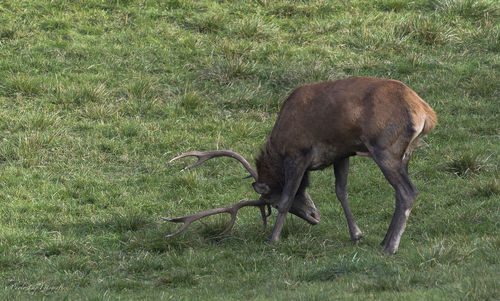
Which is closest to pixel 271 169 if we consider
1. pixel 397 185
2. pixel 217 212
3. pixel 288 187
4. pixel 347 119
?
pixel 288 187

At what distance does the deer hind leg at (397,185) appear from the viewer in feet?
24.3

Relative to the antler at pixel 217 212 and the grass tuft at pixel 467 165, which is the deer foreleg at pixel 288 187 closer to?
the antler at pixel 217 212

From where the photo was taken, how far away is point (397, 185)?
748cm

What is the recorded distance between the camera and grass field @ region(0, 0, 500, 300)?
696 centimetres

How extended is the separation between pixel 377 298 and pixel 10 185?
5606 millimetres

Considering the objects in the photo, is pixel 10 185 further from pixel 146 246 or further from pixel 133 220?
pixel 146 246

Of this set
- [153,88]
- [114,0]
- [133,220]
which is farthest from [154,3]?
[133,220]

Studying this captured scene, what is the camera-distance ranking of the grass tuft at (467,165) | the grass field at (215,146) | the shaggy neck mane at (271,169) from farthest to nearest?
1. the grass tuft at (467,165)
2. the shaggy neck mane at (271,169)
3. the grass field at (215,146)

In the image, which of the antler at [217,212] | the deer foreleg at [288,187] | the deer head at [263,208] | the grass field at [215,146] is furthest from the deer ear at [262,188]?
the grass field at [215,146]

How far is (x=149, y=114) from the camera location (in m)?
11.8

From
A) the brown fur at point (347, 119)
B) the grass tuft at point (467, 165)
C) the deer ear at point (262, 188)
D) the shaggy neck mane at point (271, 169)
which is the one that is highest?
the brown fur at point (347, 119)

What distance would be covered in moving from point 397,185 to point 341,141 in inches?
28.2

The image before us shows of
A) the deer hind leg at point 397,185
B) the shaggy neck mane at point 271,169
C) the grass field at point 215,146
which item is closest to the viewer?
the grass field at point 215,146

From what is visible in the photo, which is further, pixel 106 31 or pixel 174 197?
pixel 106 31
